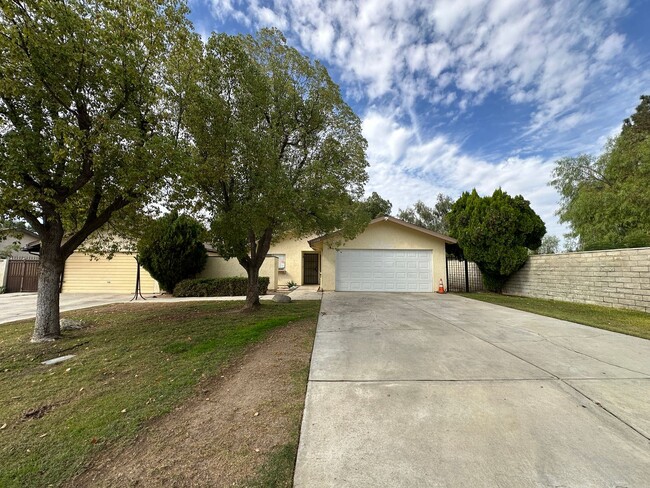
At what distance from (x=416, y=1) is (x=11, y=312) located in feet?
47.8

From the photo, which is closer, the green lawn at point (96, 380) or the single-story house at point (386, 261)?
the green lawn at point (96, 380)

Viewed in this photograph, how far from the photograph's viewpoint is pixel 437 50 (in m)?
8.71

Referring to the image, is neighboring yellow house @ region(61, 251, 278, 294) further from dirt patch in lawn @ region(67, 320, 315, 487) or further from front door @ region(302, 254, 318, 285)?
dirt patch in lawn @ region(67, 320, 315, 487)

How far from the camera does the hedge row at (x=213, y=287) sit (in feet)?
42.2

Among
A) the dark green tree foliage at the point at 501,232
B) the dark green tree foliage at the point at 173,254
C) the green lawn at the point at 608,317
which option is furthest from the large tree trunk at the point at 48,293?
the dark green tree foliage at the point at 501,232

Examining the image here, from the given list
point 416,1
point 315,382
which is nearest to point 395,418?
point 315,382

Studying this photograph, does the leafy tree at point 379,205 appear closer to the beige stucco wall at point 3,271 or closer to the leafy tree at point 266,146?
the leafy tree at point 266,146

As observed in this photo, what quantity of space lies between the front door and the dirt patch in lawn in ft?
49.8

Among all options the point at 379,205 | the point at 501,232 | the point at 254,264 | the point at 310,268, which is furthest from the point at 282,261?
the point at 379,205

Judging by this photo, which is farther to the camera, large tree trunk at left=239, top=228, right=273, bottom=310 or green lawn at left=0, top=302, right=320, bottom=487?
large tree trunk at left=239, top=228, right=273, bottom=310

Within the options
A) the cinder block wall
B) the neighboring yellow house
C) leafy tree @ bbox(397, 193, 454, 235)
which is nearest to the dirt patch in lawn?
the cinder block wall

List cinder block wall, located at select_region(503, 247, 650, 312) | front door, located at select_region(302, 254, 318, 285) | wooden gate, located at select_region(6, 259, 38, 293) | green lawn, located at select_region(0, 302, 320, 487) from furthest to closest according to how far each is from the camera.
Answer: front door, located at select_region(302, 254, 318, 285)
wooden gate, located at select_region(6, 259, 38, 293)
cinder block wall, located at select_region(503, 247, 650, 312)
green lawn, located at select_region(0, 302, 320, 487)

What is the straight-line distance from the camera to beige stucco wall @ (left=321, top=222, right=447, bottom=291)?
557 inches

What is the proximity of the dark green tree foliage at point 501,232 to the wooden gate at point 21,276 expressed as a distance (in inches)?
Answer: 833
